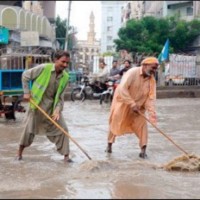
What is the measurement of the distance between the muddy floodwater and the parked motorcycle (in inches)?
312

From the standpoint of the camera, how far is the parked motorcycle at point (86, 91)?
19955 millimetres

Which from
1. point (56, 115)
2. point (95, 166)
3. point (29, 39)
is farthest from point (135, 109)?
point (29, 39)

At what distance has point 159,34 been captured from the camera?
4256 cm

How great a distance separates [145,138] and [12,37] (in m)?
19.5

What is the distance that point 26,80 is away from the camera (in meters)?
7.44

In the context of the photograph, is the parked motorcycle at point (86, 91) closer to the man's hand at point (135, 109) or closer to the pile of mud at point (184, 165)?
the man's hand at point (135, 109)

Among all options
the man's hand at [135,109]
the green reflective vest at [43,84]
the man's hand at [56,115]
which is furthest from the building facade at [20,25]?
the man's hand at [56,115]

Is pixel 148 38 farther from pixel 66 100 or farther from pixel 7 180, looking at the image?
pixel 7 180

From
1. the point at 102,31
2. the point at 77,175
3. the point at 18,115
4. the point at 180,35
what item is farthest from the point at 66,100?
the point at 102,31

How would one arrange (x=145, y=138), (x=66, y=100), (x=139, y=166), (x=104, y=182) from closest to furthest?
(x=104, y=182), (x=139, y=166), (x=145, y=138), (x=66, y=100)

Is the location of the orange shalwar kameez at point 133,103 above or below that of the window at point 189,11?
below

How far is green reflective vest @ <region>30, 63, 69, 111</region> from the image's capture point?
7.43m

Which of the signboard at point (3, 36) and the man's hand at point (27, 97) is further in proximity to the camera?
the signboard at point (3, 36)

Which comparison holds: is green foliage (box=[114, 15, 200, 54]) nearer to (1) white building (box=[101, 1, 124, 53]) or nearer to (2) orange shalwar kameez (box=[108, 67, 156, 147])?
(2) orange shalwar kameez (box=[108, 67, 156, 147])
